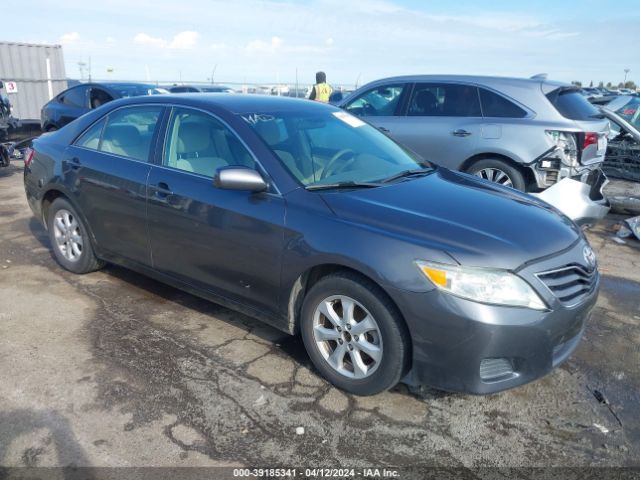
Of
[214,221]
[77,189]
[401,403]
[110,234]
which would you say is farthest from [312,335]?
[77,189]

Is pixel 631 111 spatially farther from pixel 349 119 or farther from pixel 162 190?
pixel 162 190

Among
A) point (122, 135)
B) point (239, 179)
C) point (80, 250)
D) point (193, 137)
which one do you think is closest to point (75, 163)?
point (122, 135)

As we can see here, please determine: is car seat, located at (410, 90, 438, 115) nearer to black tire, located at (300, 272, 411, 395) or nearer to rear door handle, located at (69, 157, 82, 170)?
rear door handle, located at (69, 157, 82, 170)

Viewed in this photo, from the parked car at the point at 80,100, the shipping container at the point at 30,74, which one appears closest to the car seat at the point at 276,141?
the parked car at the point at 80,100

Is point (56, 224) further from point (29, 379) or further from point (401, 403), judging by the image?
point (401, 403)

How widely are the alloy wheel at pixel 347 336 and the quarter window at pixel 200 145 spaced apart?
1049 mm

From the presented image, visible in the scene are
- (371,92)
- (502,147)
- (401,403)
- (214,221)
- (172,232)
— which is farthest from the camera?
(371,92)

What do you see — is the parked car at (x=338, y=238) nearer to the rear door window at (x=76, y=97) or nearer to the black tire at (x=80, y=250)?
the black tire at (x=80, y=250)

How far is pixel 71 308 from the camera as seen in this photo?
13.8 feet

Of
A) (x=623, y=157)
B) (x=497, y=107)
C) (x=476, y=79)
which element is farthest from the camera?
(x=623, y=157)

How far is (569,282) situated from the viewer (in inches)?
114

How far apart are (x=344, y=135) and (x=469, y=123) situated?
10.6 ft

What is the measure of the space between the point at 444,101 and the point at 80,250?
15.4 ft

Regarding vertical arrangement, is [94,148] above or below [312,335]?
above
